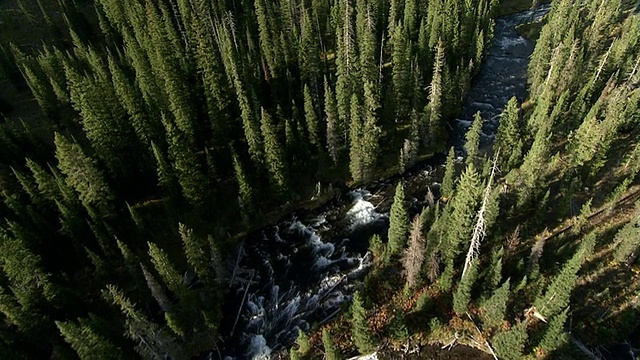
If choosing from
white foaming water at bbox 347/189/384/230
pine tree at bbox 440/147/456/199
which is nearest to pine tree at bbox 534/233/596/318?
pine tree at bbox 440/147/456/199

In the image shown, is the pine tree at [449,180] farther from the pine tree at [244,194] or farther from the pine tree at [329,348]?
the pine tree at [244,194]

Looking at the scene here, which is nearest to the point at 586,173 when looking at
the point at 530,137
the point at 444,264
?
the point at 530,137

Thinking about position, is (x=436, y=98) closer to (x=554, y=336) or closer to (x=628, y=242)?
(x=628, y=242)

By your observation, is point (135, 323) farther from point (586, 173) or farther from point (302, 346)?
point (586, 173)

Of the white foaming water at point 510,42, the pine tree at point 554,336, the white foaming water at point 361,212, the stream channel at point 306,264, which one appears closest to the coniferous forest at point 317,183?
the pine tree at point 554,336

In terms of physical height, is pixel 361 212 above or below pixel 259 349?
above

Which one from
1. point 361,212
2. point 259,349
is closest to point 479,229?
point 361,212

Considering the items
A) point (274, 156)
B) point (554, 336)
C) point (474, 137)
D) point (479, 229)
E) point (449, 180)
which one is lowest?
point (554, 336)
